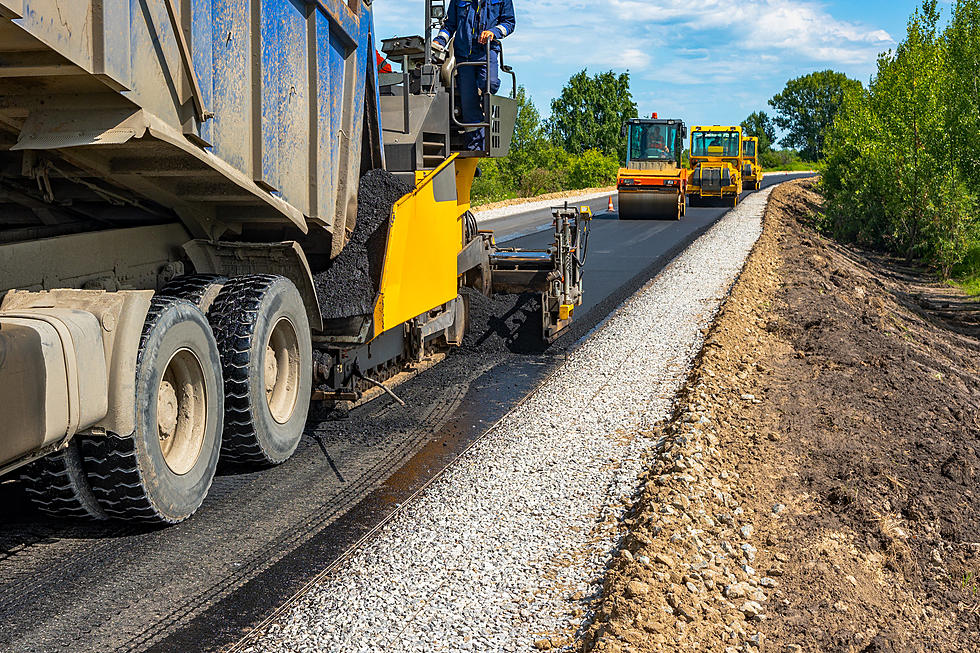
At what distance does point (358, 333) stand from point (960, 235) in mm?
17845

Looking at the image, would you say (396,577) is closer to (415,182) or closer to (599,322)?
(415,182)

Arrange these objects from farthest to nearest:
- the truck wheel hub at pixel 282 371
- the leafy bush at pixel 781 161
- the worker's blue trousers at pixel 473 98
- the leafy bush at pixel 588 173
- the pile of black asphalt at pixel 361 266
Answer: the leafy bush at pixel 781 161 → the leafy bush at pixel 588 173 → the worker's blue trousers at pixel 473 98 → the pile of black asphalt at pixel 361 266 → the truck wheel hub at pixel 282 371

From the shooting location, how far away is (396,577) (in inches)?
166

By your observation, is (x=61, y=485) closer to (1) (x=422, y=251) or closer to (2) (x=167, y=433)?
(2) (x=167, y=433)

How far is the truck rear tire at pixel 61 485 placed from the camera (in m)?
4.29

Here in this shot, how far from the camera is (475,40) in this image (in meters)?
8.57

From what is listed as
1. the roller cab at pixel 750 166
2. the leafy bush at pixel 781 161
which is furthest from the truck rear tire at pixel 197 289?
the leafy bush at pixel 781 161

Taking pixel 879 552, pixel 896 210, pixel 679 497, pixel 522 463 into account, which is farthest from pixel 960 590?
pixel 896 210

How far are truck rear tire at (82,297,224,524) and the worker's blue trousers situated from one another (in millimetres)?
3975

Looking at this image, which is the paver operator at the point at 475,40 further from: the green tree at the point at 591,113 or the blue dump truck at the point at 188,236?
the green tree at the point at 591,113

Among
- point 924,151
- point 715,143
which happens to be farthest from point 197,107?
point 715,143

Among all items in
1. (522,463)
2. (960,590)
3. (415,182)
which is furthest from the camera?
(415,182)

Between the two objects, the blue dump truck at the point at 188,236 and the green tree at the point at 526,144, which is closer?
the blue dump truck at the point at 188,236

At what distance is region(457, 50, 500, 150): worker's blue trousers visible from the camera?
27.1 feet
